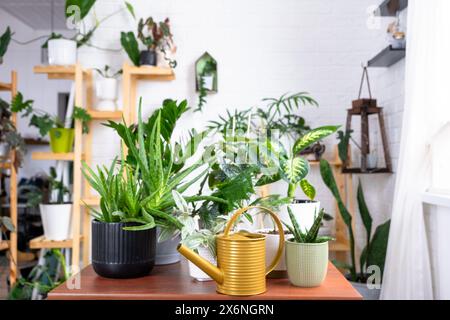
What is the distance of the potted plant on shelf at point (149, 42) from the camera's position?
281 cm

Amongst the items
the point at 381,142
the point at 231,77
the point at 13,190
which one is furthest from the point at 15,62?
the point at 381,142

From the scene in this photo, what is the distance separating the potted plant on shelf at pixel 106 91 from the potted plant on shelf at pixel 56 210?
54cm

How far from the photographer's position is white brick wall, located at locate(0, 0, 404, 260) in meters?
3.02

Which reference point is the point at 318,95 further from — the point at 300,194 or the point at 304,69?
the point at 300,194

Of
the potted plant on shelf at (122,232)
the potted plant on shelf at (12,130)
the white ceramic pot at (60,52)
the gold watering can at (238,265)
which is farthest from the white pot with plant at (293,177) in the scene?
the potted plant on shelf at (12,130)

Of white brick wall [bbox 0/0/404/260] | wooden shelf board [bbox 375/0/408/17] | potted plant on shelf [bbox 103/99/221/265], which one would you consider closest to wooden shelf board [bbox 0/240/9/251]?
white brick wall [bbox 0/0/404/260]

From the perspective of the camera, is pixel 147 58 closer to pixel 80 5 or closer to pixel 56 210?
pixel 80 5

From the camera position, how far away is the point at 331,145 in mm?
3041

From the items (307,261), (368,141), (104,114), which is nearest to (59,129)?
(104,114)

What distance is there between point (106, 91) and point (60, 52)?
1.17ft

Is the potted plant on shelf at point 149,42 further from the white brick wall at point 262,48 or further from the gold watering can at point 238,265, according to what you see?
the gold watering can at point 238,265

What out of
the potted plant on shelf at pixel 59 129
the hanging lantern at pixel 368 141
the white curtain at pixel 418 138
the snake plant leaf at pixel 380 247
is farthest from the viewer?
the potted plant on shelf at pixel 59 129

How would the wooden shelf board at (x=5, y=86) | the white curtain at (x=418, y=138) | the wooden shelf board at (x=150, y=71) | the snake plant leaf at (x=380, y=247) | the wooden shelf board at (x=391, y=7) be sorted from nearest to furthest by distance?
1. the white curtain at (x=418, y=138)
2. the snake plant leaf at (x=380, y=247)
3. the wooden shelf board at (x=391, y=7)
4. the wooden shelf board at (x=150, y=71)
5. the wooden shelf board at (x=5, y=86)

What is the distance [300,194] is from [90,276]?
7.04ft
